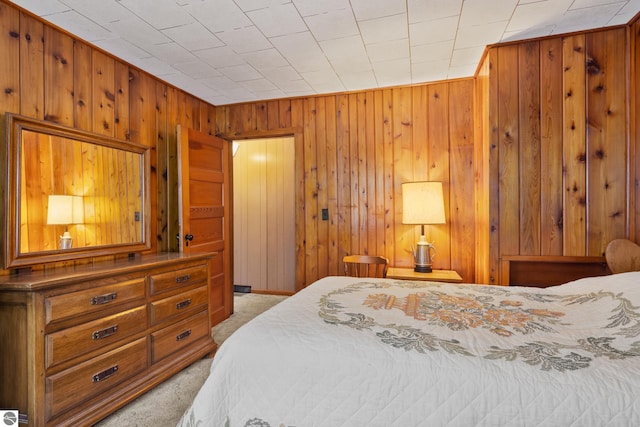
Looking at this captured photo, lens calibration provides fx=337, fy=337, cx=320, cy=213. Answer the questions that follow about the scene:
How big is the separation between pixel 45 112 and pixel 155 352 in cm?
171

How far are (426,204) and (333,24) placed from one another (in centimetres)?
162

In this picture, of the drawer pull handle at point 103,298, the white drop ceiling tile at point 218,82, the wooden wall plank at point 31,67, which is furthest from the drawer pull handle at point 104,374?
the white drop ceiling tile at point 218,82

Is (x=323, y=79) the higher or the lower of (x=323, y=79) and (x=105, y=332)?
the higher

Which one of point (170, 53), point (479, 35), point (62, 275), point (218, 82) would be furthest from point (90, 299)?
point (479, 35)

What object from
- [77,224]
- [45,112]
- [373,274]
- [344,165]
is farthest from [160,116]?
[373,274]

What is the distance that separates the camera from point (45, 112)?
2158 mm

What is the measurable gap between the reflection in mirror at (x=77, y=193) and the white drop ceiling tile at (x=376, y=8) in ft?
6.69

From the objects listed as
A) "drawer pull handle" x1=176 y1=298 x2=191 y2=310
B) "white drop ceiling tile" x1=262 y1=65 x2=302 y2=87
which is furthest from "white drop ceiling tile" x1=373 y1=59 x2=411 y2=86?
"drawer pull handle" x1=176 y1=298 x2=191 y2=310

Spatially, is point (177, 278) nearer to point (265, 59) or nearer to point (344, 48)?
point (265, 59)

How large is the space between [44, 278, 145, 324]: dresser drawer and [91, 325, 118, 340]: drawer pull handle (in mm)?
127

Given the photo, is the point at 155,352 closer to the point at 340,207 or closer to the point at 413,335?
the point at 413,335

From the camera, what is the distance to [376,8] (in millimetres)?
2061

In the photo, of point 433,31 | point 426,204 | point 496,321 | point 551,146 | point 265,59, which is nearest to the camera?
point 496,321

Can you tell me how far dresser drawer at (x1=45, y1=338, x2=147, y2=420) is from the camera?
5.42ft
